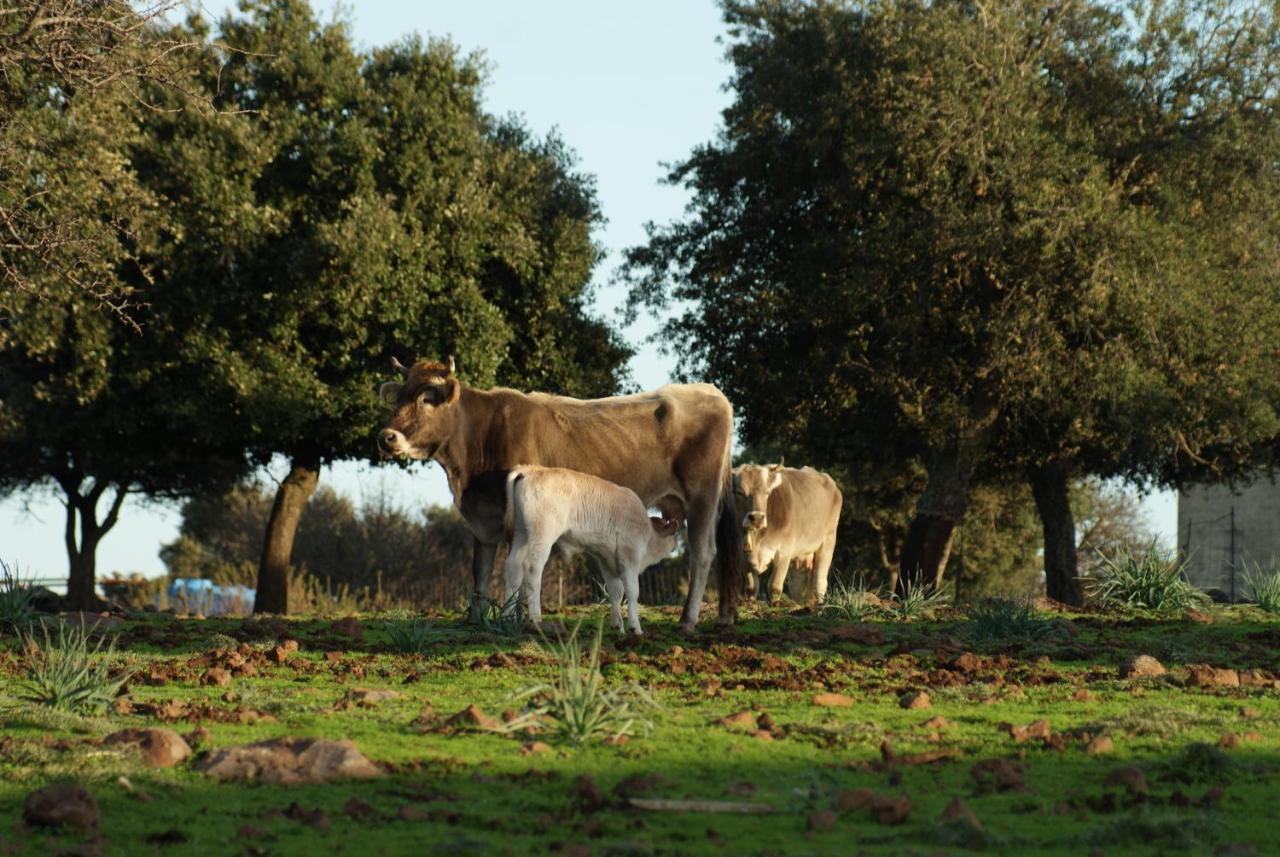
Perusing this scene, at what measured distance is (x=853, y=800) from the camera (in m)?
7.05

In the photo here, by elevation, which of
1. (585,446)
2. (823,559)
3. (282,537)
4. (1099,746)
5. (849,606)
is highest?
(585,446)

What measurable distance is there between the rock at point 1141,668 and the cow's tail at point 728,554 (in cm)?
481

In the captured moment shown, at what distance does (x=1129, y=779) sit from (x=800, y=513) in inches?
662

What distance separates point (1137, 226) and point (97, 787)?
2199 cm

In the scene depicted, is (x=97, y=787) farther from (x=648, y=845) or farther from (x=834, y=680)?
(x=834, y=680)

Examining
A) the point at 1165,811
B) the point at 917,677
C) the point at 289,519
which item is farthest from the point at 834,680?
the point at 289,519

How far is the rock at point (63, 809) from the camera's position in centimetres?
650

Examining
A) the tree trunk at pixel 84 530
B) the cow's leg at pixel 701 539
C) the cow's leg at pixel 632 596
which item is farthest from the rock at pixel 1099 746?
the tree trunk at pixel 84 530

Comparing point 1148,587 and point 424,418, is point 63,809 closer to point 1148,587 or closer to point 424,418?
point 424,418

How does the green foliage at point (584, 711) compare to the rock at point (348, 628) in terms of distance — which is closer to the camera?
the green foliage at point (584, 711)

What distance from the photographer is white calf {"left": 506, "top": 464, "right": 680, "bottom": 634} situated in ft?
45.8

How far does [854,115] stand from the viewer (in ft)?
89.2

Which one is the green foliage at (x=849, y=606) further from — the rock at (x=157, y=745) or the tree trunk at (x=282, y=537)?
the tree trunk at (x=282, y=537)

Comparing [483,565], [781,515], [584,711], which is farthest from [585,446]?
[781,515]
